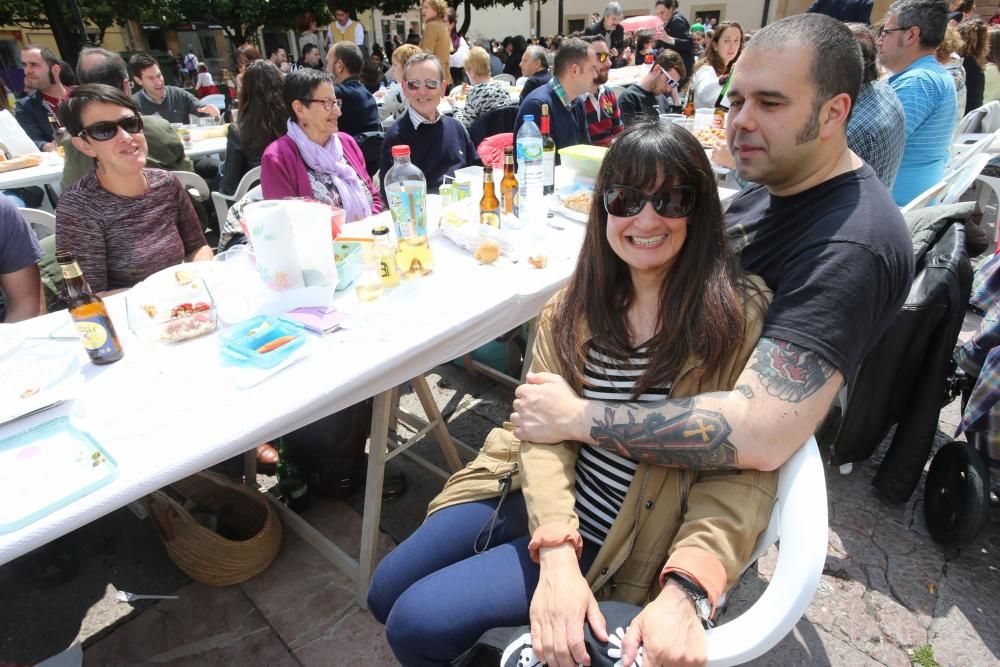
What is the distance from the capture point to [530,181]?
102 inches

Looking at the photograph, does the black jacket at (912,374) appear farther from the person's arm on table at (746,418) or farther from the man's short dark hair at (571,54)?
the man's short dark hair at (571,54)

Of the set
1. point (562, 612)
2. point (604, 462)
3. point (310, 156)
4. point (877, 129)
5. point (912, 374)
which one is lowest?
point (912, 374)

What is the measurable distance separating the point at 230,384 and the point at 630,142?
47.5 inches

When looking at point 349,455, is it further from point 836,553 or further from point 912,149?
point 912,149

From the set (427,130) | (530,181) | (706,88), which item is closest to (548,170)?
(530,181)

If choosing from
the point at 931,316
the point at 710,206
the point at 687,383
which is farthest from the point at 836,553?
the point at 710,206

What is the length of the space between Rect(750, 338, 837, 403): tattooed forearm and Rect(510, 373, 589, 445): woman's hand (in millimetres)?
417

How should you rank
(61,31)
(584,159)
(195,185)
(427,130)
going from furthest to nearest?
(61,31) < (195,185) < (427,130) < (584,159)

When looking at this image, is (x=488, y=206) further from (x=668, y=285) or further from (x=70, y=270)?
(x=70, y=270)

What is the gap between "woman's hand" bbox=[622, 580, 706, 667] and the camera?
101 cm

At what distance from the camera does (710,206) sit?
49.9 inches

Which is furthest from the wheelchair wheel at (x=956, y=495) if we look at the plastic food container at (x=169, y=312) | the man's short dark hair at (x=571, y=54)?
the man's short dark hair at (x=571, y=54)

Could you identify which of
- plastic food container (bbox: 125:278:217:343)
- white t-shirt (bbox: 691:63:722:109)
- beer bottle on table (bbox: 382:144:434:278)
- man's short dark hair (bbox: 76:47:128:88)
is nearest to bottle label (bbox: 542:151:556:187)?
beer bottle on table (bbox: 382:144:434:278)

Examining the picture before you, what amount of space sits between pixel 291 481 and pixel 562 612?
1.52 metres
